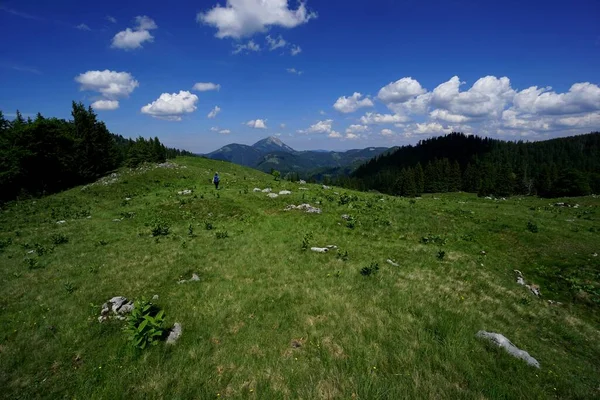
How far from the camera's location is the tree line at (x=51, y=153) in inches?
1599

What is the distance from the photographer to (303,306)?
11914 millimetres

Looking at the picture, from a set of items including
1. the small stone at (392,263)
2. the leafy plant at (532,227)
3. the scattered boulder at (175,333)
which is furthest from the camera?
the leafy plant at (532,227)

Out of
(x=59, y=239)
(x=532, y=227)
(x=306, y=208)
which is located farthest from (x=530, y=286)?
(x=59, y=239)

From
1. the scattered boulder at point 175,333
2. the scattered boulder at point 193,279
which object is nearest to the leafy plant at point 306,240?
the scattered boulder at point 193,279

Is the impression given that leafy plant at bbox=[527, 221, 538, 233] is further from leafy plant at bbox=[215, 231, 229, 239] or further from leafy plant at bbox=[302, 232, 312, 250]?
leafy plant at bbox=[215, 231, 229, 239]

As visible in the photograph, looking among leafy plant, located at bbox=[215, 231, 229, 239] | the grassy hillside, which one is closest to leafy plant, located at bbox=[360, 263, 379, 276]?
the grassy hillside

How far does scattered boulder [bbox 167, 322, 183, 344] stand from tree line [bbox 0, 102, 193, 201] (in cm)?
4458

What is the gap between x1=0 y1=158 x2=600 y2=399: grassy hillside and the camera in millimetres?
7969

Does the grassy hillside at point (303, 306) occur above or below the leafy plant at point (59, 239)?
below

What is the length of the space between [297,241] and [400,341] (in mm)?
11792

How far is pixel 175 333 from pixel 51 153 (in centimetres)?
5167

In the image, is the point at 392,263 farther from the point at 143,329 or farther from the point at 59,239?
the point at 59,239

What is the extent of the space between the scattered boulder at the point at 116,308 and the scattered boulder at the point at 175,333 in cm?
247

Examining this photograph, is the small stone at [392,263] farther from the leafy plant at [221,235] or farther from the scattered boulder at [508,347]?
the leafy plant at [221,235]
